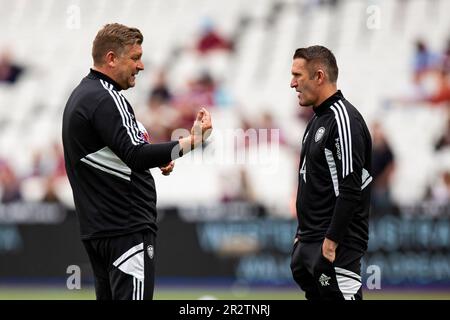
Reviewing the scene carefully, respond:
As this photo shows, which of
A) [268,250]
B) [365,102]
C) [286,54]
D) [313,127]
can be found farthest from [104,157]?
[286,54]

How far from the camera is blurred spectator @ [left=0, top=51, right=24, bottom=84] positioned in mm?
16672

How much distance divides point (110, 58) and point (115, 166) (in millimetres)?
658

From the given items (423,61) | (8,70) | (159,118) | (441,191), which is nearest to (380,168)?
(441,191)

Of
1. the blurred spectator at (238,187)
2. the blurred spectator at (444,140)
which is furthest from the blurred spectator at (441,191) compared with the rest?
the blurred spectator at (238,187)

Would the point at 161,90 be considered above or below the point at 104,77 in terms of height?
below

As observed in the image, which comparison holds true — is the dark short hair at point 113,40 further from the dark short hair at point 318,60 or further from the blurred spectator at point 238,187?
the blurred spectator at point 238,187

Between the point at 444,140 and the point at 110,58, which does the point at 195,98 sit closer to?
the point at 444,140

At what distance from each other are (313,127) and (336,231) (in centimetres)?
76

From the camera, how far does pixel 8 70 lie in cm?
1669

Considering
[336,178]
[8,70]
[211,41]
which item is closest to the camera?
[336,178]

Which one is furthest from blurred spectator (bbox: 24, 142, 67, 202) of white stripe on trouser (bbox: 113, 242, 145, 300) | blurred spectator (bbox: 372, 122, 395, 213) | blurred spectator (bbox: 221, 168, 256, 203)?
white stripe on trouser (bbox: 113, 242, 145, 300)

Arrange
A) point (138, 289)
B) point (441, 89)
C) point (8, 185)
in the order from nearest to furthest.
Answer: point (138, 289)
point (8, 185)
point (441, 89)

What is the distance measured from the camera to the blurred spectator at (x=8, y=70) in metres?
16.7

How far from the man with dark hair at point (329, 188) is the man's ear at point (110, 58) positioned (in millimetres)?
1250
